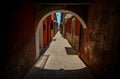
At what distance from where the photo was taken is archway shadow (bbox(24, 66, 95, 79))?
4.08 metres

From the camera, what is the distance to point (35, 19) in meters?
5.37

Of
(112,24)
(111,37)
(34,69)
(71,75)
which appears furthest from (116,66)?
(34,69)

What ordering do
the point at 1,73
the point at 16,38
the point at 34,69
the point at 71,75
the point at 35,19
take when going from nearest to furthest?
the point at 1,73, the point at 16,38, the point at 71,75, the point at 34,69, the point at 35,19

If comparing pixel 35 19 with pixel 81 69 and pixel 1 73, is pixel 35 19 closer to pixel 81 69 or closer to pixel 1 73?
pixel 81 69

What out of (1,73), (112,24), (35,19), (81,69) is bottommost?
(81,69)

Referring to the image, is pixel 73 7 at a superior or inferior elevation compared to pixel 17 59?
superior

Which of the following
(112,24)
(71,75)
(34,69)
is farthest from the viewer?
(34,69)

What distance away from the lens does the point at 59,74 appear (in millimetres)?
4336

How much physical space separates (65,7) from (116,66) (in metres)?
3.61

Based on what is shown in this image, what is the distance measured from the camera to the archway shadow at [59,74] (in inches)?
161

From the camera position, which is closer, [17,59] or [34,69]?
[17,59]

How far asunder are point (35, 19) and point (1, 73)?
3.34 m

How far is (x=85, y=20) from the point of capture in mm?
5480

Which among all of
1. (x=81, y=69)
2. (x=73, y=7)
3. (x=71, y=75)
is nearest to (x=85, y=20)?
(x=73, y=7)
